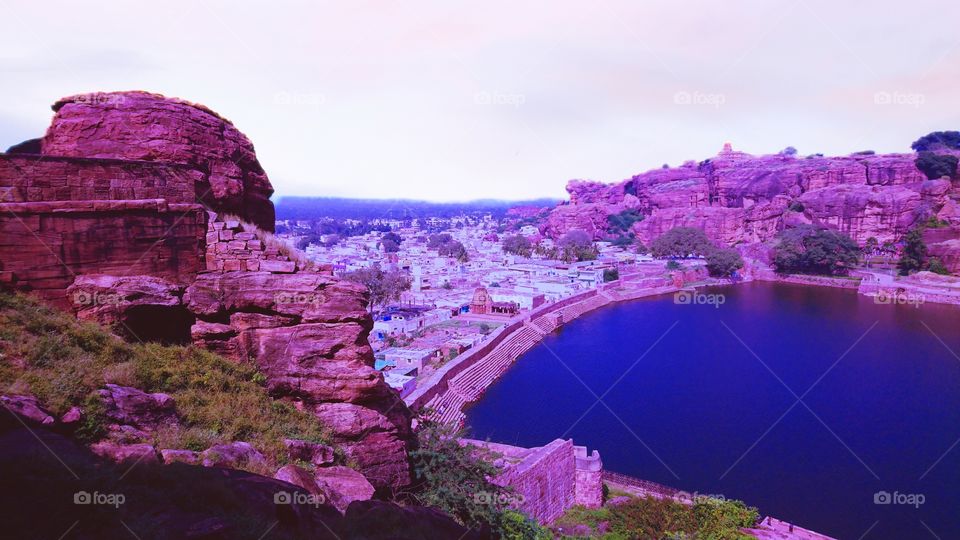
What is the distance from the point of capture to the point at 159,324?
20.7ft

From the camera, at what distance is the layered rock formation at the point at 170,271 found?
5906mm

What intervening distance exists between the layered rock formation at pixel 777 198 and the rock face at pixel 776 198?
0.09 metres

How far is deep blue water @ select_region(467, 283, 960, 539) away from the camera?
1491 centimetres

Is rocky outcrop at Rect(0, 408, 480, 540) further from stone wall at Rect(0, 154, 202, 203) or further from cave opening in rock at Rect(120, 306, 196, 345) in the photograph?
stone wall at Rect(0, 154, 202, 203)

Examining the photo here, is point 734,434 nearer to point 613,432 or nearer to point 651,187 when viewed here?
point 613,432

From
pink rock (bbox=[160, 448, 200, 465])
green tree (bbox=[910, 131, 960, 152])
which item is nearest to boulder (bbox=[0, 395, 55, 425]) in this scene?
pink rock (bbox=[160, 448, 200, 465])

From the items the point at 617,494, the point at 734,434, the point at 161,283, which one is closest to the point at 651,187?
the point at 734,434

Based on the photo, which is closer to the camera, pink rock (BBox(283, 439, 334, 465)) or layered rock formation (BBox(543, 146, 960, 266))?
pink rock (BBox(283, 439, 334, 465))

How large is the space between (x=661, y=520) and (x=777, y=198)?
61.6 m

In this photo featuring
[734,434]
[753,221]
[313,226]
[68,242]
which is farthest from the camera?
[313,226]

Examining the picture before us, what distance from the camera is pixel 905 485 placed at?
15.4m

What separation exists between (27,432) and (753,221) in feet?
228

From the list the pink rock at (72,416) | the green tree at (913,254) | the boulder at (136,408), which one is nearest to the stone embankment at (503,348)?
the boulder at (136,408)

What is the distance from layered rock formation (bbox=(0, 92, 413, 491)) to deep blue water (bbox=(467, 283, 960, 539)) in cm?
1225
